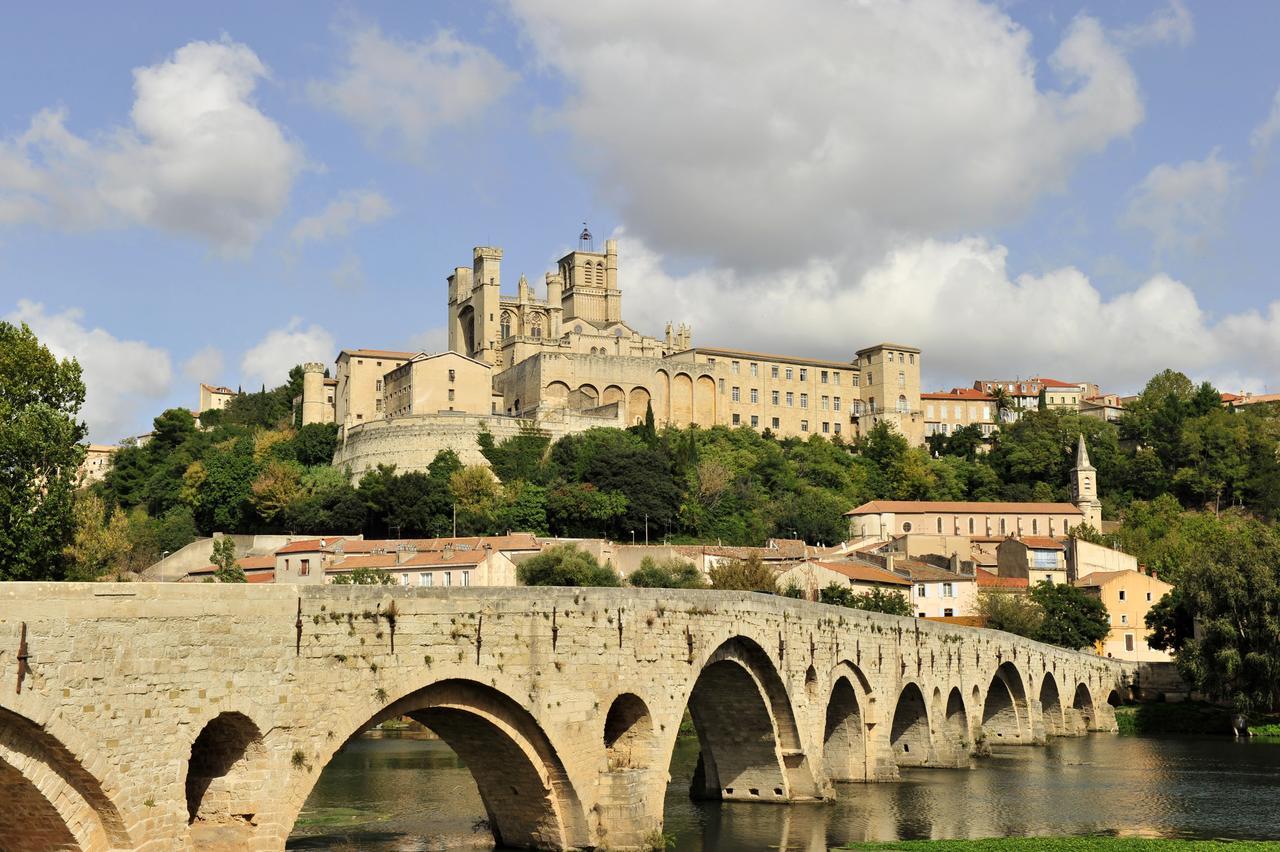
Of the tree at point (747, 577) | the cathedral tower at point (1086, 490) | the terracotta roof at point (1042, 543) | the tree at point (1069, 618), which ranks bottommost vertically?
the tree at point (1069, 618)

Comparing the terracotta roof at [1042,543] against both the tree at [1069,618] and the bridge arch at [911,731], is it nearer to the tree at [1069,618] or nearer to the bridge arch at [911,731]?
the tree at [1069,618]

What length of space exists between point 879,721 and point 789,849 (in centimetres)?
1062

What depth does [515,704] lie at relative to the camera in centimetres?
2222

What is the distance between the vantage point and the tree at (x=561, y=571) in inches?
2319

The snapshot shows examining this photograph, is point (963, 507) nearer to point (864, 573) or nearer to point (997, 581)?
point (997, 581)

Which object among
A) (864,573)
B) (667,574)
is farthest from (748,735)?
(864,573)

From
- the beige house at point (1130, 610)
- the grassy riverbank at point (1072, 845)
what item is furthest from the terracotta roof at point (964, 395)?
the grassy riverbank at point (1072, 845)

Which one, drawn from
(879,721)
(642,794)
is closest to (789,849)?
(642,794)

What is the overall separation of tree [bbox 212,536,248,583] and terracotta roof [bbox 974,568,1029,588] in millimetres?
39593

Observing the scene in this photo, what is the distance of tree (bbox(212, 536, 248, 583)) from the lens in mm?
59706

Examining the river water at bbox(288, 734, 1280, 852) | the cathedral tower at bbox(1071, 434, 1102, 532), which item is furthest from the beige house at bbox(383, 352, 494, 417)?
the river water at bbox(288, 734, 1280, 852)

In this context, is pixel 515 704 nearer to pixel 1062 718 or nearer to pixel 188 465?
pixel 1062 718

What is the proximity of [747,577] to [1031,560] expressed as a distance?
3081 cm

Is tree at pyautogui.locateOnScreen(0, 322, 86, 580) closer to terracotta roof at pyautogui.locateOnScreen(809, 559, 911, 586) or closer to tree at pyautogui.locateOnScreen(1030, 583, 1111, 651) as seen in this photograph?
terracotta roof at pyautogui.locateOnScreen(809, 559, 911, 586)
